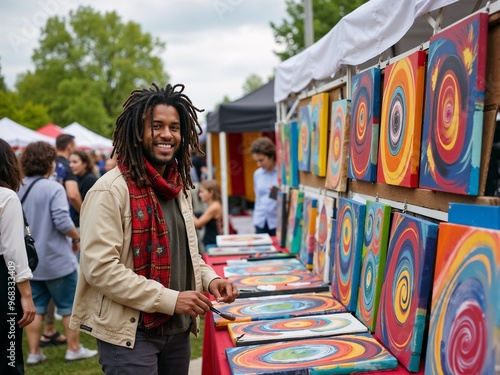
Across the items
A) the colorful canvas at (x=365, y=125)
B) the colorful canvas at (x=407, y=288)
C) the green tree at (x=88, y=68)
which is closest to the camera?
the colorful canvas at (x=407, y=288)

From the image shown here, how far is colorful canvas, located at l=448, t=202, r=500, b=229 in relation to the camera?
4.25 feet

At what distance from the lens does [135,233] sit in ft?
5.83

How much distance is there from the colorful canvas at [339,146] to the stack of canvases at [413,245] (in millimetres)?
11

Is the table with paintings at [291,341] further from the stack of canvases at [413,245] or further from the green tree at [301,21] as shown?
the green tree at [301,21]

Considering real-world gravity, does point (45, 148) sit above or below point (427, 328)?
above

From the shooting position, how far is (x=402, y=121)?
1.92 meters

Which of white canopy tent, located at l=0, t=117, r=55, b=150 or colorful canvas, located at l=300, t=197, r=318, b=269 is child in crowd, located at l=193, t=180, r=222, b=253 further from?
white canopy tent, located at l=0, t=117, r=55, b=150

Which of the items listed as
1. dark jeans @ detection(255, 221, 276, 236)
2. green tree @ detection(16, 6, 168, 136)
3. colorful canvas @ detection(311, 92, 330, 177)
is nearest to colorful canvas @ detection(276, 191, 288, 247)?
colorful canvas @ detection(311, 92, 330, 177)

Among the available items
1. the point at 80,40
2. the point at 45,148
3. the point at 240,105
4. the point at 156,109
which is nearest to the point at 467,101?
the point at 156,109

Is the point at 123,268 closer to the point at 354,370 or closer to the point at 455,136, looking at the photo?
the point at 354,370

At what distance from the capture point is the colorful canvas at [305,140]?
3475 mm

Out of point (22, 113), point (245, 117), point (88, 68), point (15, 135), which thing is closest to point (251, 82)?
point (88, 68)

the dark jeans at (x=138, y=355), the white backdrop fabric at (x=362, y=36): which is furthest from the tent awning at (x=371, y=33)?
the dark jeans at (x=138, y=355)

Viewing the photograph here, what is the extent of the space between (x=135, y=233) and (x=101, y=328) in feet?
1.18
